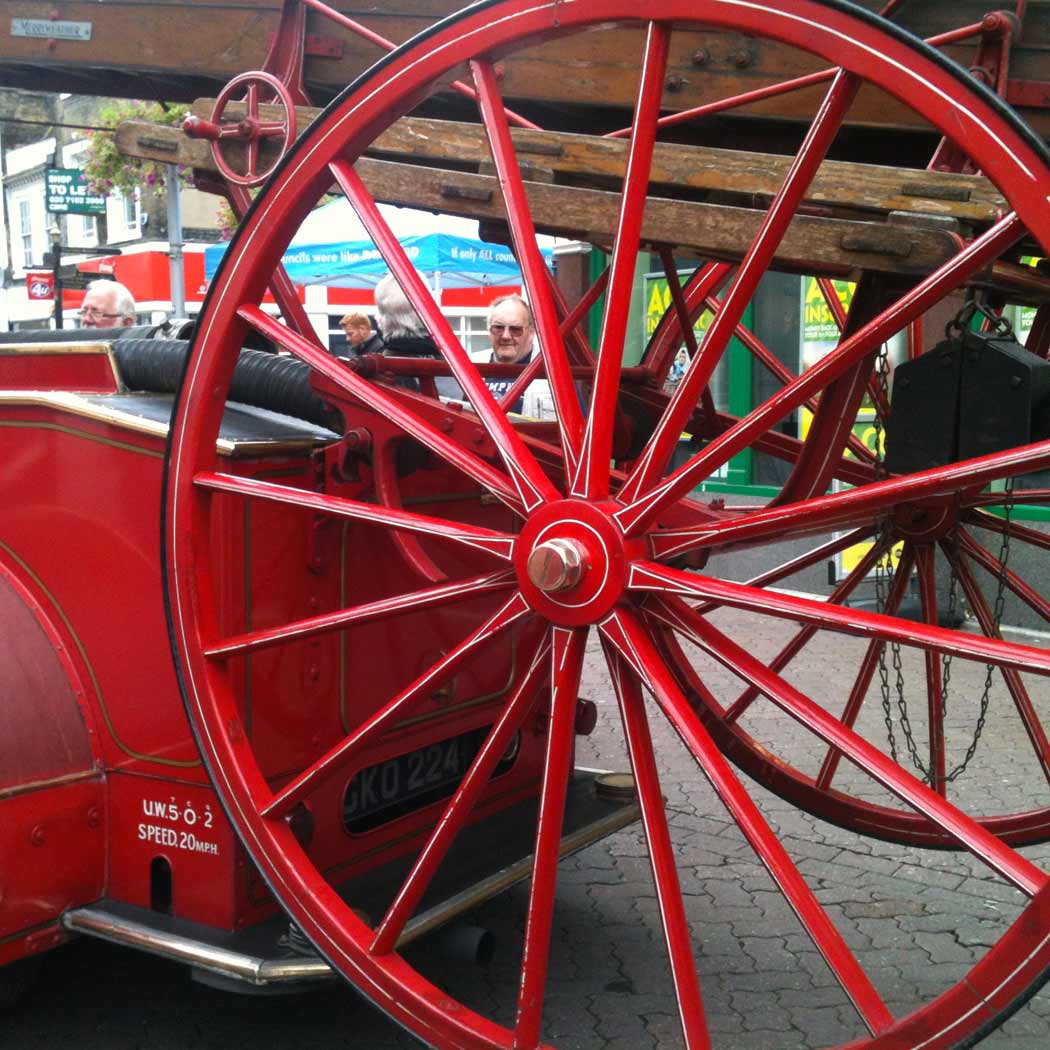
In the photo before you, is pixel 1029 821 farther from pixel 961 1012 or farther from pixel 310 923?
pixel 310 923

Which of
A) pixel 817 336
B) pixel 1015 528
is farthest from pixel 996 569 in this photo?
pixel 817 336

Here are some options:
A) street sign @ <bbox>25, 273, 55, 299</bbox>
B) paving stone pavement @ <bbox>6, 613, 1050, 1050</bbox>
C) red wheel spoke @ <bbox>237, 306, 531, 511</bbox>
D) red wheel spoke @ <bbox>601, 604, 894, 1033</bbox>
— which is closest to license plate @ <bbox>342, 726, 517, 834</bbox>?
paving stone pavement @ <bbox>6, 613, 1050, 1050</bbox>

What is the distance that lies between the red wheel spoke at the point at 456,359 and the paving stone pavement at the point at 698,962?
1.56m

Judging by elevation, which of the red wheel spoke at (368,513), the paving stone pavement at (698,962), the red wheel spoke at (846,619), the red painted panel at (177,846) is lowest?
the paving stone pavement at (698,962)

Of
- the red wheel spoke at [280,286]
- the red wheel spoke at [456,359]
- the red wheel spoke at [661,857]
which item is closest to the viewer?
the red wheel spoke at [661,857]

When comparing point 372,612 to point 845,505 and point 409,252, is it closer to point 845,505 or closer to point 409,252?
point 845,505

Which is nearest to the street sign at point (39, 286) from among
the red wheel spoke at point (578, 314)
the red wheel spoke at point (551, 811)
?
the red wheel spoke at point (578, 314)

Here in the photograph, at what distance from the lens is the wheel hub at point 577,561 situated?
2.56m

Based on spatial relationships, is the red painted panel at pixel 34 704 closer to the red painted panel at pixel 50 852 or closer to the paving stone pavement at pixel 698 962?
the red painted panel at pixel 50 852

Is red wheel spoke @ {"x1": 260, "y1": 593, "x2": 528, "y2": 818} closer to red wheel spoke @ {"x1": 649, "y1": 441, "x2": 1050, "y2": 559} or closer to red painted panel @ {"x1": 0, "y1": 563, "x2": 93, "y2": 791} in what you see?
red wheel spoke @ {"x1": 649, "y1": 441, "x2": 1050, "y2": 559}

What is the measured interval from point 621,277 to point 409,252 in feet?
27.0

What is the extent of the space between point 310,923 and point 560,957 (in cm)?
134

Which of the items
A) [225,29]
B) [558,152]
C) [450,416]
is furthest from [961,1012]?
[225,29]

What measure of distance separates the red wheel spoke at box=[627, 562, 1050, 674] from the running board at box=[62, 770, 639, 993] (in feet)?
3.35
